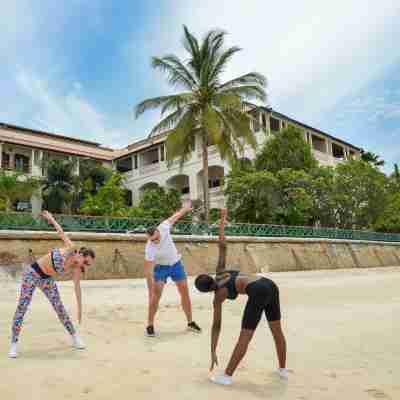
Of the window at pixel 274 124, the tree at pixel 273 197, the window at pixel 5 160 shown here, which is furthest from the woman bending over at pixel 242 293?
the window at pixel 5 160

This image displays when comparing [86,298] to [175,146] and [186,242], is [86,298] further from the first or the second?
[175,146]

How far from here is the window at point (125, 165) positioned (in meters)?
41.9

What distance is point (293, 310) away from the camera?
7.52m

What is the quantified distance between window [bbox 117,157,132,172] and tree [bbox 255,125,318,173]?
60.9ft

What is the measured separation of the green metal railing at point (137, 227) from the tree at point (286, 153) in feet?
18.8

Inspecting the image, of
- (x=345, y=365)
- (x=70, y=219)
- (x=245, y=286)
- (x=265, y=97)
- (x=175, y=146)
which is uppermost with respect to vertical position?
(x=265, y=97)

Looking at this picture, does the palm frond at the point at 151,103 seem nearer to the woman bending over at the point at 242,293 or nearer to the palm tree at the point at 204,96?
the palm tree at the point at 204,96

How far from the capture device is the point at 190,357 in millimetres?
4348

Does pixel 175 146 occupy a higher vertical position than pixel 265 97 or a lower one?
lower

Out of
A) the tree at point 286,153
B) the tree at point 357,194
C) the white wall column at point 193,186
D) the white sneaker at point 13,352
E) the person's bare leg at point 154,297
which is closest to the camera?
the white sneaker at point 13,352

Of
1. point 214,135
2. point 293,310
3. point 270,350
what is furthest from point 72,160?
point 270,350

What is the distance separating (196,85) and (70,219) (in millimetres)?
10379

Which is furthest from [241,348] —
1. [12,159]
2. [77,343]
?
[12,159]

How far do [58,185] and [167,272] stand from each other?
26.7 m
